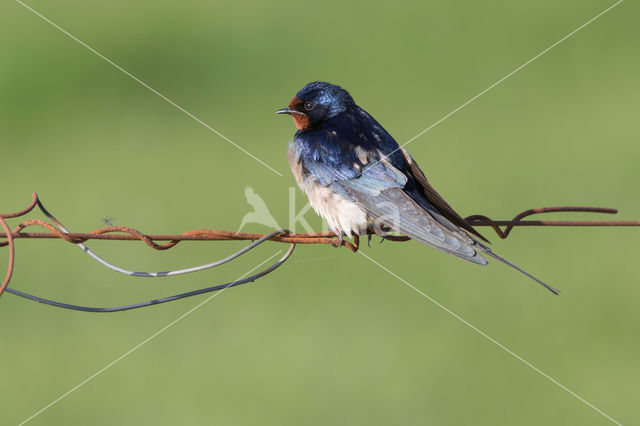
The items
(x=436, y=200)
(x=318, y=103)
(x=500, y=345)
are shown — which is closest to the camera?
(x=436, y=200)

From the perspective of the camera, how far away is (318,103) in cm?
419

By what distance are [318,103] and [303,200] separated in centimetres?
188

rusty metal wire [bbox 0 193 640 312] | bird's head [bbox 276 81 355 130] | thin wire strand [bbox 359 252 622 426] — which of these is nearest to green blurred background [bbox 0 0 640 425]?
thin wire strand [bbox 359 252 622 426]

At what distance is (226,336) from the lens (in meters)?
5.55

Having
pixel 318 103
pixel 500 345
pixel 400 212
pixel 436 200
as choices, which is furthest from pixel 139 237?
pixel 500 345

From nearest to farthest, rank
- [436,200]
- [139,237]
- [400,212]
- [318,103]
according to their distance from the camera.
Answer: [139,237] < [400,212] < [436,200] < [318,103]

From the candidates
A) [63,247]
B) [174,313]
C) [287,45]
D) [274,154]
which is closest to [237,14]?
[287,45]

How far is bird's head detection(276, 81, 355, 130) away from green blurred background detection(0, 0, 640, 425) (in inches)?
60.0

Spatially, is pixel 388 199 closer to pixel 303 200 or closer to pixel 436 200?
pixel 436 200

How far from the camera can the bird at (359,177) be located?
12.0 ft

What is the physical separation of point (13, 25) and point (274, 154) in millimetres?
3653

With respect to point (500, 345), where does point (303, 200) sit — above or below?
above

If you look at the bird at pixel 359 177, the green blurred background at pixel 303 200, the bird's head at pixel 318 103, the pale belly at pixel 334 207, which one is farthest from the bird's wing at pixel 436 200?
the green blurred background at pixel 303 200

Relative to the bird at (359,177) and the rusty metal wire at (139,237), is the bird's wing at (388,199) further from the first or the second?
the rusty metal wire at (139,237)
